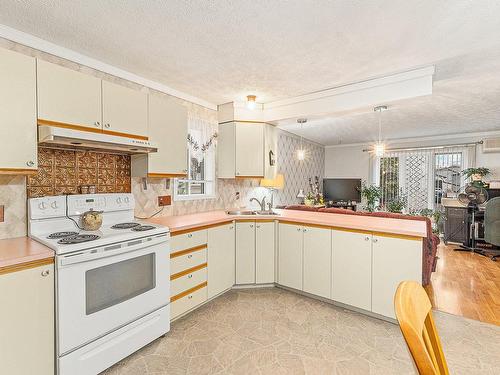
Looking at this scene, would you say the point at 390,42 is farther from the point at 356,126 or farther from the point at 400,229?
the point at 356,126

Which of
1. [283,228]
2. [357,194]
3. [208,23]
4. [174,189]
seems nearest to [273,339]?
[283,228]

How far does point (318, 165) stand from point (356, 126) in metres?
2.25

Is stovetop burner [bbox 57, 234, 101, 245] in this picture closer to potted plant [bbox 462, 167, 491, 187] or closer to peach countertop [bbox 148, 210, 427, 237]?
peach countertop [bbox 148, 210, 427, 237]

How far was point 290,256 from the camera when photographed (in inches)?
121

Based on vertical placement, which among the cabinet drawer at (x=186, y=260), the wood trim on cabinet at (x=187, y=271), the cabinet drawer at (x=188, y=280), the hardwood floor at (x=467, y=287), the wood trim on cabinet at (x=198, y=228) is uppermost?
the wood trim on cabinet at (x=198, y=228)

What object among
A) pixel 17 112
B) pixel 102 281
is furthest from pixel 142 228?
pixel 17 112

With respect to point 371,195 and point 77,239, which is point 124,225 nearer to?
point 77,239

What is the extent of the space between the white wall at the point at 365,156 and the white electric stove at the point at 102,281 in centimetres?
611

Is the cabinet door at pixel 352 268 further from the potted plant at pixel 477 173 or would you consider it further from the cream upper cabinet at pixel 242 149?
the potted plant at pixel 477 173

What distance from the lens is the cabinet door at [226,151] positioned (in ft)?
11.8

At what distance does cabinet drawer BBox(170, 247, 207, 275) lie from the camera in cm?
238

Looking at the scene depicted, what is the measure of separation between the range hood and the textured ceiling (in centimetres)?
78

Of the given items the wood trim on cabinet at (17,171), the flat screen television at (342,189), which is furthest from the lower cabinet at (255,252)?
the flat screen television at (342,189)

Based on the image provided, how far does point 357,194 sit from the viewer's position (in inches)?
265
